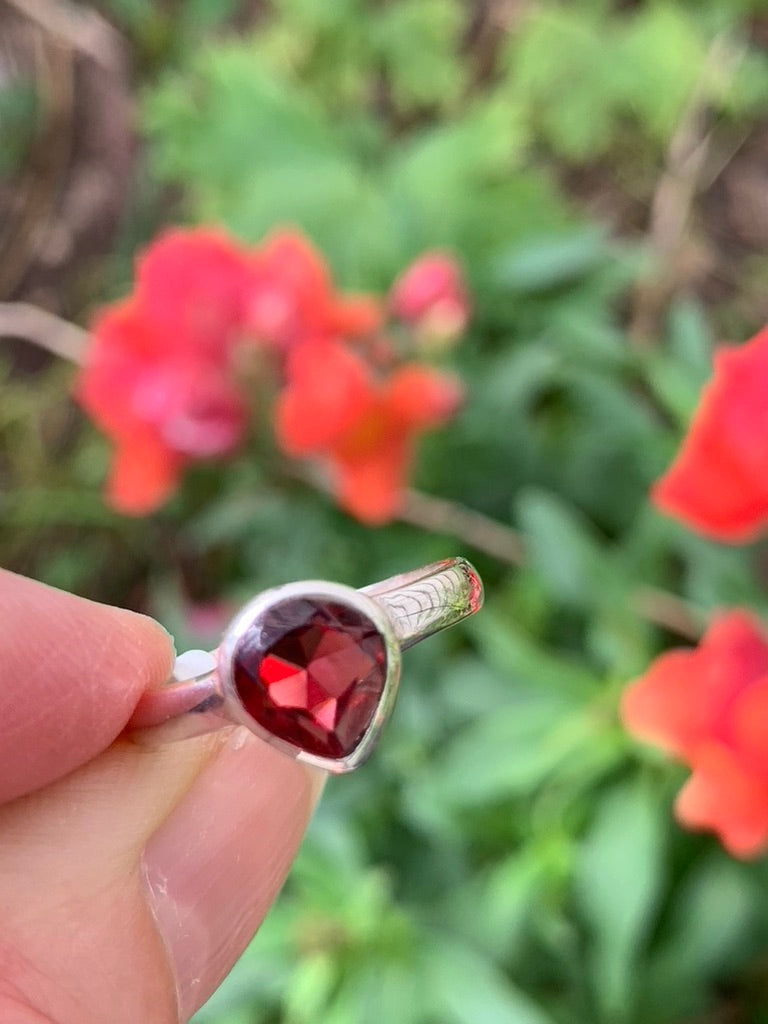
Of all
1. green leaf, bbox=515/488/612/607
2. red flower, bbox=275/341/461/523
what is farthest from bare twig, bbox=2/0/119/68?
green leaf, bbox=515/488/612/607

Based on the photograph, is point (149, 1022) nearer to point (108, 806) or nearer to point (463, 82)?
point (108, 806)

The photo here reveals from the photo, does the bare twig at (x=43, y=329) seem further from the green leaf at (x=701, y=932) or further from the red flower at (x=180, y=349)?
the green leaf at (x=701, y=932)

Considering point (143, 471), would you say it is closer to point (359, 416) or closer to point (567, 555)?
point (359, 416)

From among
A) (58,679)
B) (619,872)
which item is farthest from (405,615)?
(619,872)

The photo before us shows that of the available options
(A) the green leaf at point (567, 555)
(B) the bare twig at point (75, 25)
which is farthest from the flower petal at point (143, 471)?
(B) the bare twig at point (75, 25)

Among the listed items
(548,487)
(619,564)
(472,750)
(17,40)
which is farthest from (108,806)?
(17,40)

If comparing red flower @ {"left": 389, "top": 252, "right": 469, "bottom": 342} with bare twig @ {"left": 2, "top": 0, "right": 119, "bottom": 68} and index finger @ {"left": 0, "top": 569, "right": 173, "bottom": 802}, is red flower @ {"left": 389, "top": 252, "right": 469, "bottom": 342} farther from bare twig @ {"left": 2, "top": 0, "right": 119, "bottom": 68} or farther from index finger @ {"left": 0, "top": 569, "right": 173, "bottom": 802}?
bare twig @ {"left": 2, "top": 0, "right": 119, "bottom": 68}
